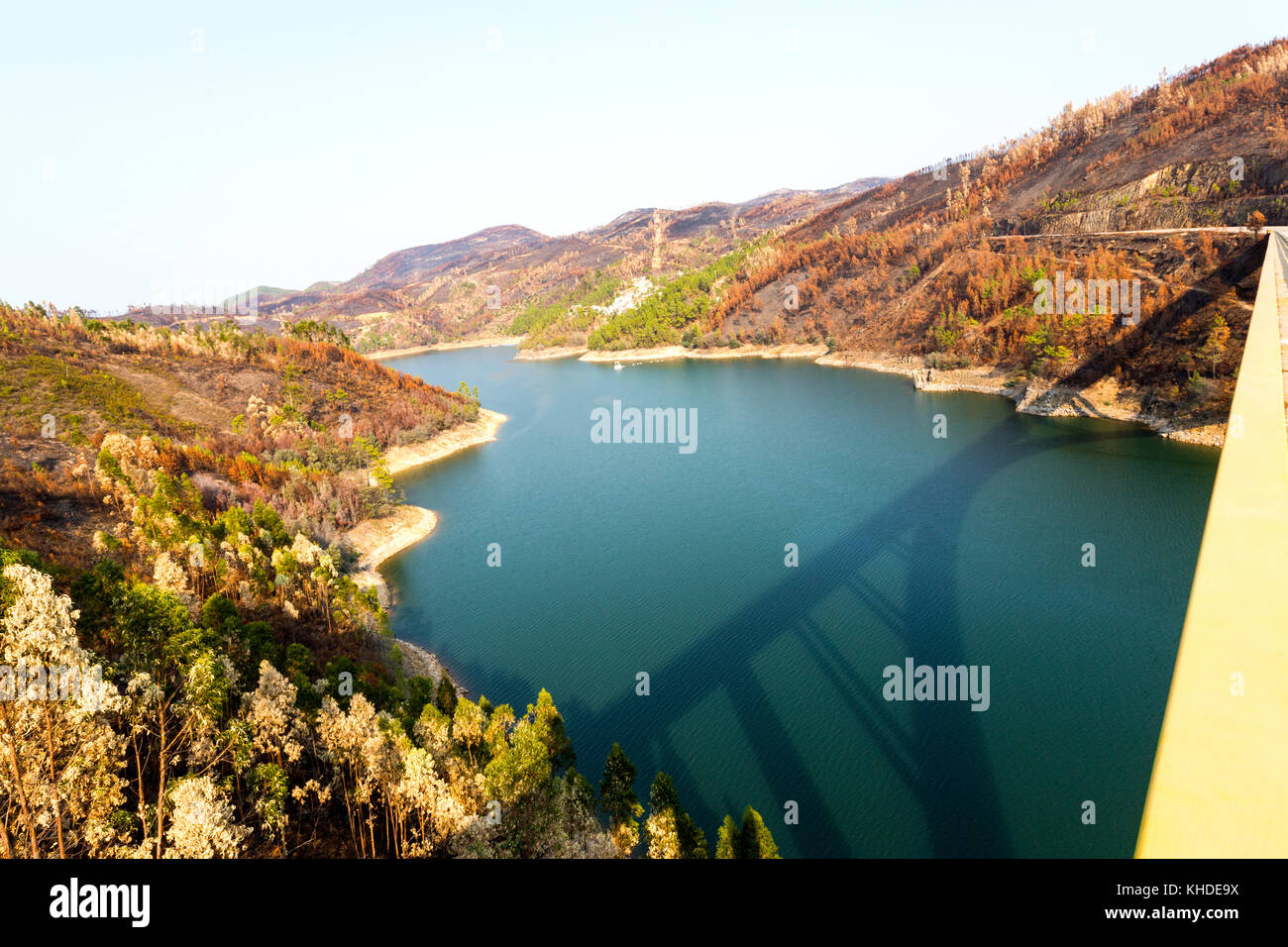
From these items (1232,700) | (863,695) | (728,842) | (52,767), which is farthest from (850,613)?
(52,767)

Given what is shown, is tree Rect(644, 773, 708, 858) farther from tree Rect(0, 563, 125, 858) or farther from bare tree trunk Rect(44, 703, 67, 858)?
bare tree trunk Rect(44, 703, 67, 858)

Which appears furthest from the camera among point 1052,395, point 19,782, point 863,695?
point 1052,395

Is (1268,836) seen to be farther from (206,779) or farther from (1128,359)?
(1128,359)

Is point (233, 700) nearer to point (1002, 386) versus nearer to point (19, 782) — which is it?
point (19, 782)

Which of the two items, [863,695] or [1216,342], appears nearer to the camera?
[863,695]

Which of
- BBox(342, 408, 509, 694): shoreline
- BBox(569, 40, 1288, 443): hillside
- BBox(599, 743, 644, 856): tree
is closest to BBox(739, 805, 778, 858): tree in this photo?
BBox(599, 743, 644, 856): tree

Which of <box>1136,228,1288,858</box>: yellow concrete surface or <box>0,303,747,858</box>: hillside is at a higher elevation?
<box>1136,228,1288,858</box>: yellow concrete surface
